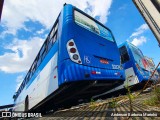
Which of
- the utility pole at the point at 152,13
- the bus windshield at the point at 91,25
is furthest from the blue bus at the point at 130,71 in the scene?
the utility pole at the point at 152,13

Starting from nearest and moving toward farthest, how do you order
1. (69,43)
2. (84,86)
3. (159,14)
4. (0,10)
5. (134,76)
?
(0,10) < (159,14) < (69,43) < (84,86) < (134,76)

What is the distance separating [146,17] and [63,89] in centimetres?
351

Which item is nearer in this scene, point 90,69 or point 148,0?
point 148,0

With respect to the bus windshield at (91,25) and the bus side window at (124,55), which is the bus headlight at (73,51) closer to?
the bus windshield at (91,25)

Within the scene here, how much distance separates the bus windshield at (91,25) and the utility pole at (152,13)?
377 cm

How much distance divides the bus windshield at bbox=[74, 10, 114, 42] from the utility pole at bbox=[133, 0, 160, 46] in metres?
3.77

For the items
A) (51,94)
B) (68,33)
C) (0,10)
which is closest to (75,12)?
(68,33)

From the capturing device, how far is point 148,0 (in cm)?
220

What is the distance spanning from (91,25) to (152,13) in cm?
466

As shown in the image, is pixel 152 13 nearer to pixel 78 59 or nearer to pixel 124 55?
pixel 78 59

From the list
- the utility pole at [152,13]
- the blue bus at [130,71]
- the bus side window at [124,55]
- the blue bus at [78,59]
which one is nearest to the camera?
the utility pole at [152,13]

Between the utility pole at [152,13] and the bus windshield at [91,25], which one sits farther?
the bus windshield at [91,25]

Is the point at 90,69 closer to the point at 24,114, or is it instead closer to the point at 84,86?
the point at 84,86

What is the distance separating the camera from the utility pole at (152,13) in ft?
6.79
